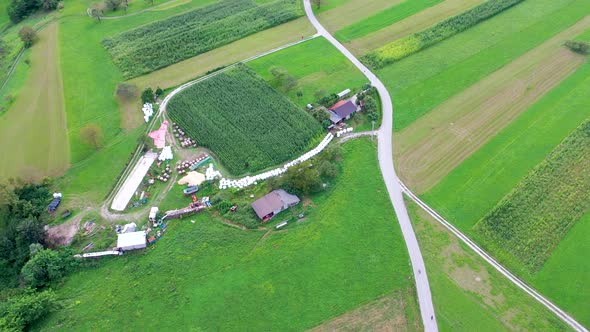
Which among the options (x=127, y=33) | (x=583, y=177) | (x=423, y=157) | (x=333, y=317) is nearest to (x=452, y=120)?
(x=423, y=157)

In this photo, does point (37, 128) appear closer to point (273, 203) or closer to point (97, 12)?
point (97, 12)

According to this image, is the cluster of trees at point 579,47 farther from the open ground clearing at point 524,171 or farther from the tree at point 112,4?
the tree at point 112,4

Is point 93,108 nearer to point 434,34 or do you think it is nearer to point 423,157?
point 423,157

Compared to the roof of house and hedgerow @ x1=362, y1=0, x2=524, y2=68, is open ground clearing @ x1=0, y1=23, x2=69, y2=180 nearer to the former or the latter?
the roof of house

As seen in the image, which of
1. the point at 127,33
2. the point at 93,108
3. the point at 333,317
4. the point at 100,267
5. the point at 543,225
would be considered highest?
the point at 127,33

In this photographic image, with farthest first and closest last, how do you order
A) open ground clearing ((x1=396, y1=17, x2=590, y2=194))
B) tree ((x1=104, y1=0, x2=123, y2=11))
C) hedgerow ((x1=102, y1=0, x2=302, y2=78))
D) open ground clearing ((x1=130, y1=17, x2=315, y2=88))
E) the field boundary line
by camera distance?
tree ((x1=104, y1=0, x2=123, y2=11))
hedgerow ((x1=102, y1=0, x2=302, y2=78))
open ground clearing ((x1=130, y1=17, x2=315, y2=88))
open ground clearing ((x1=396, y1=17, x2=590, y2=194))
the field boundary line

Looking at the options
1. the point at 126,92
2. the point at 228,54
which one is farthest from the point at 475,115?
the point at 126,92

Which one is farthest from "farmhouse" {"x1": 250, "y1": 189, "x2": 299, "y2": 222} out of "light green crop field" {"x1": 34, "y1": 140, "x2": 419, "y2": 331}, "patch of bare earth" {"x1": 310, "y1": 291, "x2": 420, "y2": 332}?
"patch of bare earth" {"x1": 310, "y1": 291, "x2": 420, "y2": 332}
